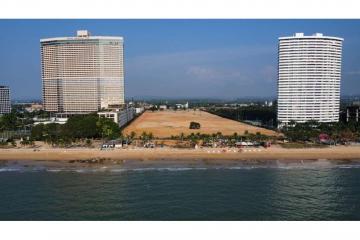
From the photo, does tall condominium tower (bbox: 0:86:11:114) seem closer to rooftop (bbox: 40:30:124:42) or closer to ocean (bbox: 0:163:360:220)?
rooftop (bbox: 40:30:124:42)

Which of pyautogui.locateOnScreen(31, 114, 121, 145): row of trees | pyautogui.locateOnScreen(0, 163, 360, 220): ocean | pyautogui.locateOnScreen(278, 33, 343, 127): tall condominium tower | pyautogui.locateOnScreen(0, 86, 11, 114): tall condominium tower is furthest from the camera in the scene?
pyautogui.locateOnScreen(0, 86, 11, 114): tall condominium tower

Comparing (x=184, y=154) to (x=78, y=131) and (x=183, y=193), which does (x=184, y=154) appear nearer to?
(x=183, y=193)

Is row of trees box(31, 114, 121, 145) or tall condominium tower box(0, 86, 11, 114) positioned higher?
tall condominium tower box(0, 86, 11, 114)

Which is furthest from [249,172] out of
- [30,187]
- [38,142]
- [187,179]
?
[38,142]

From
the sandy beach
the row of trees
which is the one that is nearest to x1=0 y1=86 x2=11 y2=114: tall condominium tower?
the row of trees

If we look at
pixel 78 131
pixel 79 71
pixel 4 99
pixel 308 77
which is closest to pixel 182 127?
pixel 308 77
